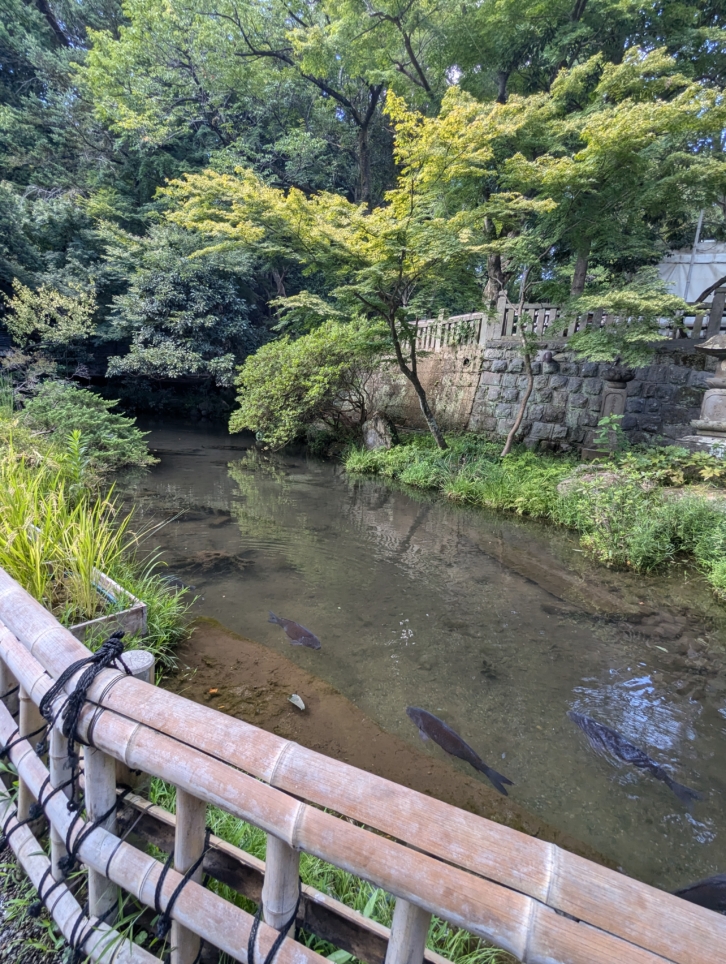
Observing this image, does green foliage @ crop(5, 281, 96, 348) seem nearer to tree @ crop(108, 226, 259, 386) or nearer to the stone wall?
tree @ crop(108, 226, 259, 386)

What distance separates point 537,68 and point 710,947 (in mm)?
13667

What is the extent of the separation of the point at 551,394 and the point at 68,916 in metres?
9.24

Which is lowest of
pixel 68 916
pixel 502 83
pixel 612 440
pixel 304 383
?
pixel 68 916

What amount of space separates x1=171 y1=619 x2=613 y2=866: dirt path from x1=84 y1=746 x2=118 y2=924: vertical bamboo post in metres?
1.31

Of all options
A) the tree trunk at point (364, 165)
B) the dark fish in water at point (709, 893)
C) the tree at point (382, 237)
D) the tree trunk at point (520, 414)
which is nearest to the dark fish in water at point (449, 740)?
the dark fish in water at point (709, 893)

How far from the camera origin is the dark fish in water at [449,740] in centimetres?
236

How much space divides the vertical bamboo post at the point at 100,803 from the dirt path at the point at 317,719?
1312 mm

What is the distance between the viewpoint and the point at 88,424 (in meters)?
7.14

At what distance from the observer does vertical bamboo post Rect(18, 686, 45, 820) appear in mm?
1358

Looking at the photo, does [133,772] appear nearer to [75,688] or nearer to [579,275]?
[75,688]

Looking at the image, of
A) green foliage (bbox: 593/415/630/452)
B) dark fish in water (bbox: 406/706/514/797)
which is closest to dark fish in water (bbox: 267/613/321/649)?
dark fish in water (bbox: 406/706/514/797)

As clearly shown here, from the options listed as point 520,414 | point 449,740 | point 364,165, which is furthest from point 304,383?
point 364,165

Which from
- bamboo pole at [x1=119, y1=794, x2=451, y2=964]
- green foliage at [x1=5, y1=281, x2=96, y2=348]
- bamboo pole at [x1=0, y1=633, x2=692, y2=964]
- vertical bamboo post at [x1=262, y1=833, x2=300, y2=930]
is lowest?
bamboo pole at [x1=119, y1=794, x2=451, y2=964]

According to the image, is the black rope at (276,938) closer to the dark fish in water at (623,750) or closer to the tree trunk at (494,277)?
the dark fish in water at (623,750)
